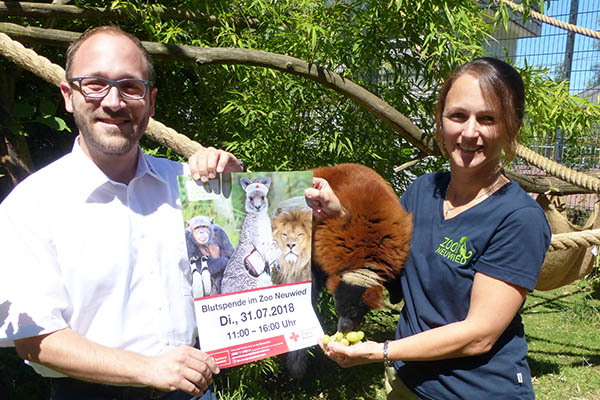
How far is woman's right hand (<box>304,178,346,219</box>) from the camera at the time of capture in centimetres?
144

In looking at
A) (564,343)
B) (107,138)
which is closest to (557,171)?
(564,343)

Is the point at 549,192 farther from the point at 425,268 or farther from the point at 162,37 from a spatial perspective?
the point at 162,37

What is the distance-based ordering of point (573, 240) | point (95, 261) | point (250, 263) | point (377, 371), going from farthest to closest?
point (377, 371) < point (573, 240) < point (250, 263) < point (95, 261)

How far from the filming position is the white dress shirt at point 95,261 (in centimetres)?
115

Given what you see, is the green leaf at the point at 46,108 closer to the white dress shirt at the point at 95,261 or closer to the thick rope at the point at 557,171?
the white dress shirt at the point at 95,261

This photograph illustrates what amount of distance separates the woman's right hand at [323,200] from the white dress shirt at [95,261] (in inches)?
15.5

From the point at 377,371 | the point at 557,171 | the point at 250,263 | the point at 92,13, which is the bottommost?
the point at 377,371

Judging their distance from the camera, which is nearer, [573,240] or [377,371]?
[573,240]

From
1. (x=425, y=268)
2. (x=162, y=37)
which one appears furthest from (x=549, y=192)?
(x=162, y=37)

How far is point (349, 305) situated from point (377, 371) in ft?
9.39

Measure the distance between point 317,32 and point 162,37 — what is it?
1.07 metres

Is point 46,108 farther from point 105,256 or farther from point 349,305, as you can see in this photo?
point 349,305

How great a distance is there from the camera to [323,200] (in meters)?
1.48

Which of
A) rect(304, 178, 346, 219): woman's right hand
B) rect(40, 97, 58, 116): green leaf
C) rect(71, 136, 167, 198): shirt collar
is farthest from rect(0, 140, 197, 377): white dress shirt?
rect(40, 97, 58, 116): green leaf
